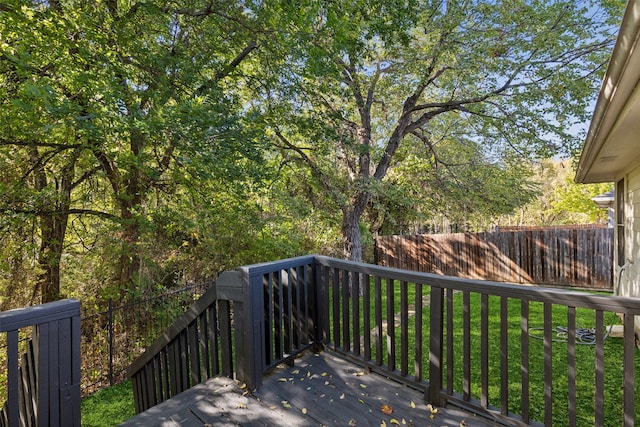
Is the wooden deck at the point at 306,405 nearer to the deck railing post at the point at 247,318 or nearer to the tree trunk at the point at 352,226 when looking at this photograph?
the deck railing post at the point at 247,318

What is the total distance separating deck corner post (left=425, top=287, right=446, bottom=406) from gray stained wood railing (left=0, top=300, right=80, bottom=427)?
208 cm

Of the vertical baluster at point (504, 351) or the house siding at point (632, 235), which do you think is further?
the house siding at point (632, 235)

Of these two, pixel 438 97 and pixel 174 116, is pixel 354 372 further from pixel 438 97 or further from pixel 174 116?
pixel 438 97

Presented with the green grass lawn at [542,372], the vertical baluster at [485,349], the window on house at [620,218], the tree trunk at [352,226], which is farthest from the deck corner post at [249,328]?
the tree trunk at [352,226]

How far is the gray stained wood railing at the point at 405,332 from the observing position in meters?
1.75

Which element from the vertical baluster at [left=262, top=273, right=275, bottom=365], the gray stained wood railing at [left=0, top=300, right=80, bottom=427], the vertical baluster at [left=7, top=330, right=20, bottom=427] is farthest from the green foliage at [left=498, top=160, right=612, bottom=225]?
the vertical baluster at [left=7, top=330, right=20, bottom=427]

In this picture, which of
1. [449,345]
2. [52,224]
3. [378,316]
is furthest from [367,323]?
[52,224]

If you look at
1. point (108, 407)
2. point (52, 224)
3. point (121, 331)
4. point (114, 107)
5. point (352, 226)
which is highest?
point (114, 107)

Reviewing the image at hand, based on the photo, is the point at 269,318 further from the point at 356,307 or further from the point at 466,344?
the point at 466,344

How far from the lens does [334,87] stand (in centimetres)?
624

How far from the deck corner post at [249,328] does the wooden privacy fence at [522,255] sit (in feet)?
30.4

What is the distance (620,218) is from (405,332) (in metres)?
5.53

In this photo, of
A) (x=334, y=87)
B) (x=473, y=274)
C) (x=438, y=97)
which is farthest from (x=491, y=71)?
(x=473, y=274)

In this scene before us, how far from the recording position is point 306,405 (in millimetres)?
2295
